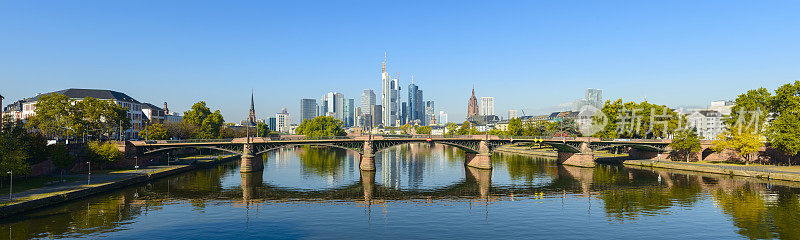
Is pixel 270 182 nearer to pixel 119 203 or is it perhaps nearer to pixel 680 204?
pixel 119 203

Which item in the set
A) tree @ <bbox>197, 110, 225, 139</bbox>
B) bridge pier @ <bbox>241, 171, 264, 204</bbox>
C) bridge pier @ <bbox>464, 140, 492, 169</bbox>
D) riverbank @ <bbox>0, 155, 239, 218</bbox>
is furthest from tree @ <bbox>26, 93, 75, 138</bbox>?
bridge pier @ <bbox>464, 140, 492, 169</bbox>

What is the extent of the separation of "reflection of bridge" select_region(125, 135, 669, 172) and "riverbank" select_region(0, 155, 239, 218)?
7516mm

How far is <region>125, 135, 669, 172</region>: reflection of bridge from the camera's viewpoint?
10353 centimetres

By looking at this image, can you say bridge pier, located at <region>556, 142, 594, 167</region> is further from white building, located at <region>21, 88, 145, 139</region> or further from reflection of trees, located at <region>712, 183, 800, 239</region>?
white building, located at <region>21, 88, 145, 139</region>

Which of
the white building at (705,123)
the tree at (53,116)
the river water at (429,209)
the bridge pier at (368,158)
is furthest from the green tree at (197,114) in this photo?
the white building at (705,123)

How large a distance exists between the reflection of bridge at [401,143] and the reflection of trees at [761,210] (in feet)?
155

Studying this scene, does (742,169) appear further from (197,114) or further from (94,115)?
(197,114)

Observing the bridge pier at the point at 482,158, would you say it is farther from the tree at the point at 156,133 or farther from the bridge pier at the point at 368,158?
the tree at the point at 156,133

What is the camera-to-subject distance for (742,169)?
9306cm

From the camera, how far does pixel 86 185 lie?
6794cm

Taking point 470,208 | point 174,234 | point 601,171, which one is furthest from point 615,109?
point 174,234

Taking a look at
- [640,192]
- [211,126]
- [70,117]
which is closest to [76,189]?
[70,117]

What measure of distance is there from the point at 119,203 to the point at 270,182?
3011cm

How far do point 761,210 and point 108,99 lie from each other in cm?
15526
